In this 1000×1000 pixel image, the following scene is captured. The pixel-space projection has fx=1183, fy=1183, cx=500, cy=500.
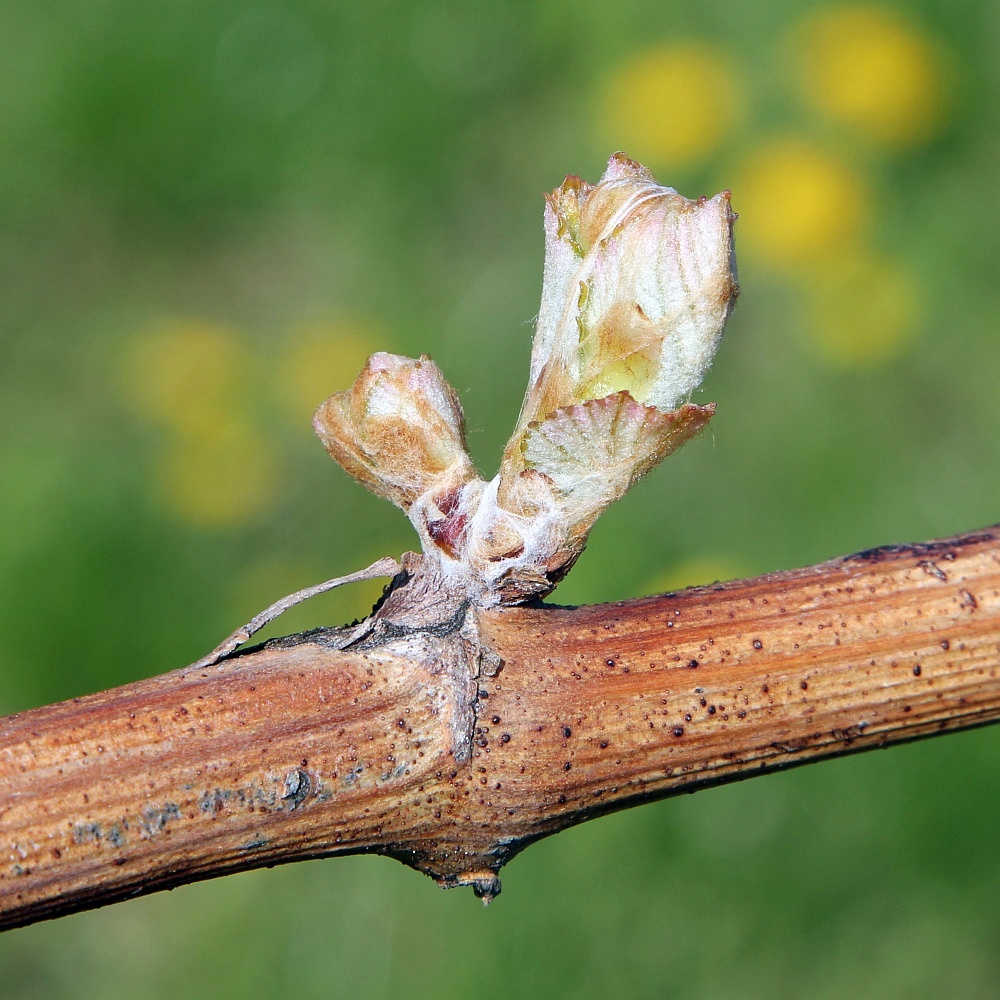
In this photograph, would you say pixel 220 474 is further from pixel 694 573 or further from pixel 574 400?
pixel 574 400

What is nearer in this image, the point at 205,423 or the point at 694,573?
the point at 694,573

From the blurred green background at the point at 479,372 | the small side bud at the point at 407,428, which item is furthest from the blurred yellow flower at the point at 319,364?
the small side bud at the point at 407,428

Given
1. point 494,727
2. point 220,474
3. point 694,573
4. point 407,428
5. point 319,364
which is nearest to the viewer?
point 494,727

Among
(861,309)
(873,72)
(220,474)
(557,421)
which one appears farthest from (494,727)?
(873,72)

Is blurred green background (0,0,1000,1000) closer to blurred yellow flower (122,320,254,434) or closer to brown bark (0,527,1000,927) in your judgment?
blurred yellow flower (122,320,254,434)

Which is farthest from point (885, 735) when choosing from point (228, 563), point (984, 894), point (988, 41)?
point (988, 41)

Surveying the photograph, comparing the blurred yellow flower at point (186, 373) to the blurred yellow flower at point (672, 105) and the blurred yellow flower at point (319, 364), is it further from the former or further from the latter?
the blurred yellow flower at point (672, 105)

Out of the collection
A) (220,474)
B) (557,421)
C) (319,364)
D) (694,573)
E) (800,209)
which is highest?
(800,209)
